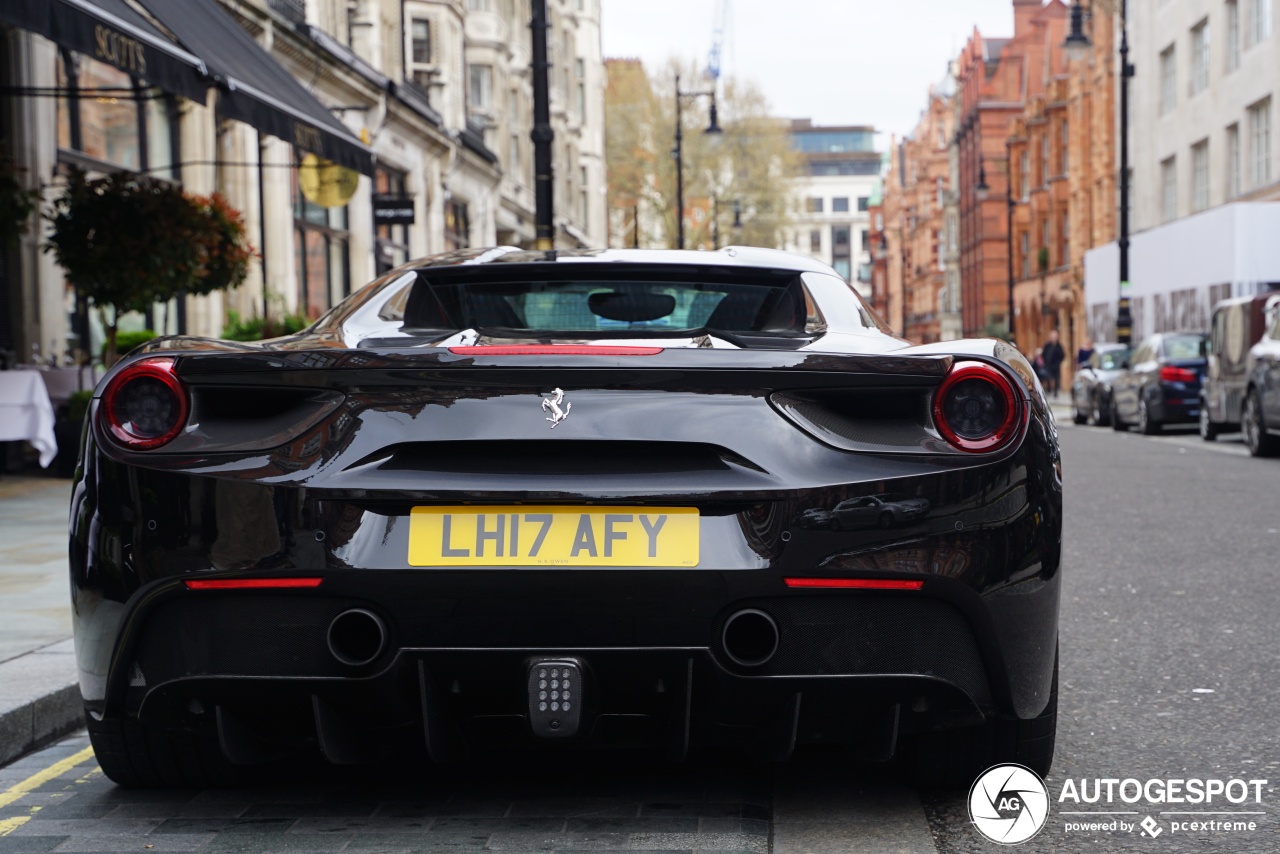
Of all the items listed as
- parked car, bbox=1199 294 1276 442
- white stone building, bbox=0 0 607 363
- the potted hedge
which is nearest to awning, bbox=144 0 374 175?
white stone building, bbox=0 0 607 363

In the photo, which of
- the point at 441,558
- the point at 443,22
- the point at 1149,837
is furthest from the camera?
the point at 443,22

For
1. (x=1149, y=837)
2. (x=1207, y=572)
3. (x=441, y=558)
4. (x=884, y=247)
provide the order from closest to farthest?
(x=441, y=558) < (x=1149, y=837) < (x=1207, y=572) < (x=884, y=247)

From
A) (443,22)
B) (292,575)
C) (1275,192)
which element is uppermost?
(443,22)

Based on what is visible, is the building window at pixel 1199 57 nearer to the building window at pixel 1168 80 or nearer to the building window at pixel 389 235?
the building window at pixel 1168 80

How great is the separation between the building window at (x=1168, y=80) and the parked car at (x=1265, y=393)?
86.9 feet

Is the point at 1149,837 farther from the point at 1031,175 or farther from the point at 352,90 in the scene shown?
the point at 1031,175

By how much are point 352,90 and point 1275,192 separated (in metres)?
18.8

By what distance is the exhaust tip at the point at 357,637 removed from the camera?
3.08 m

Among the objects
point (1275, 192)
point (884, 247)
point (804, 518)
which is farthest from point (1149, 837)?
point (884, 247)

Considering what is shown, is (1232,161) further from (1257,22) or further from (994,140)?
(994,140)

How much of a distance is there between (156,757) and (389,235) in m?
28.4

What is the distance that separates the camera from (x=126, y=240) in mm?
12594

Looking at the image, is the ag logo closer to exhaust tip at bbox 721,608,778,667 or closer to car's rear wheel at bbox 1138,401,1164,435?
exhaust tip at bbox 721,608,778,667

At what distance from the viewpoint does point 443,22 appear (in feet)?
121
